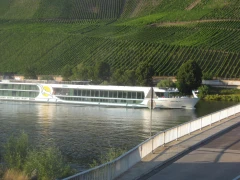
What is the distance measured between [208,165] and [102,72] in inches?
1652

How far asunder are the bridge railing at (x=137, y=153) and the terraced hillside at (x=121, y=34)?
36461 mm

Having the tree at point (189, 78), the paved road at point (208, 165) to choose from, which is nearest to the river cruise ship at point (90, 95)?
the tree at point (189, 78)

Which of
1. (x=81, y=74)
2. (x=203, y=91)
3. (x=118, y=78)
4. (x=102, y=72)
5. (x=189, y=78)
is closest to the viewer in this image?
(x=203, y=91)

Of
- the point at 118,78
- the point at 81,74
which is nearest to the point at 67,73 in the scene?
the point at 81,74

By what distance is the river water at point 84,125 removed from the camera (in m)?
21.2

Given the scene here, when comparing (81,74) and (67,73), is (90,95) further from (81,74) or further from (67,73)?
(67,73)

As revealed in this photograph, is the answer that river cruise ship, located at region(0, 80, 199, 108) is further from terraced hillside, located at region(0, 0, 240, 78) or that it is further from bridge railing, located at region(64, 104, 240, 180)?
bridge railing, located at region(64, 104, 240, 180)

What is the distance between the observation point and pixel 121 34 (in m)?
74.8

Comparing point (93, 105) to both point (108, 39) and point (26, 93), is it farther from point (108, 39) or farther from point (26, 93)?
point (108, 39)

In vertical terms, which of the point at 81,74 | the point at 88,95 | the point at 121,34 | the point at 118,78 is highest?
the point at 121,34

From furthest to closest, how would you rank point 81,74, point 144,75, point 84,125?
point 81,74 < point 144,75 < point 84,125

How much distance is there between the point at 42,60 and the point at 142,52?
12773 millimetres

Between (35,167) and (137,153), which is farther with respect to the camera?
(35,167)

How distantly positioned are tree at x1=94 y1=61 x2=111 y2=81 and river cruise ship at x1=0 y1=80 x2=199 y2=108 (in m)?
9.33
